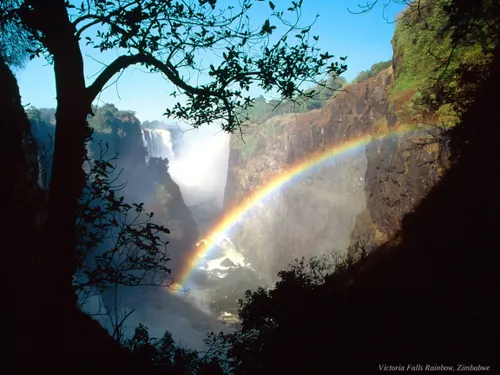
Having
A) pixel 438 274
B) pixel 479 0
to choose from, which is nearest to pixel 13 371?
pixel 479 0

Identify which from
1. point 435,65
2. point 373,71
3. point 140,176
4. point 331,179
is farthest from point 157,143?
point 435,65

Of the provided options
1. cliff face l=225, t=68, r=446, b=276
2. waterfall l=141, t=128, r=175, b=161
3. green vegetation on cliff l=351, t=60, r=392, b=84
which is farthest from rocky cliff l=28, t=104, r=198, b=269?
green vegetation on cliff l=351, t=60, r=392, b=84

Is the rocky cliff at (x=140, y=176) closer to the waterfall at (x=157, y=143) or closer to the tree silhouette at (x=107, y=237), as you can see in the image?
the waterfall at (x=157, y=143)

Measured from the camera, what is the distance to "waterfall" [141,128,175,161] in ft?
237

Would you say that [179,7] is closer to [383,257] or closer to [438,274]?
[438,274]

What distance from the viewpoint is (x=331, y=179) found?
143 ft

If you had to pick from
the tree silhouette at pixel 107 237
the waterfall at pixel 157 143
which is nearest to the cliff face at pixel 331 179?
the tree silhouette at pixel 107 237

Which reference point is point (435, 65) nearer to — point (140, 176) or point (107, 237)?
point (107, 237)

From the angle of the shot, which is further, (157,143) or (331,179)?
(157,143)

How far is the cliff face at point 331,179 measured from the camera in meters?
19.1

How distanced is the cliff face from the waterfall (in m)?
23.3

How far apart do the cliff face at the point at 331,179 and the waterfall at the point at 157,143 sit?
2330cm

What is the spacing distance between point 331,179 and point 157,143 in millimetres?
56283

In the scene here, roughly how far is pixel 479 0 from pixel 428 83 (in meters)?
15.7
